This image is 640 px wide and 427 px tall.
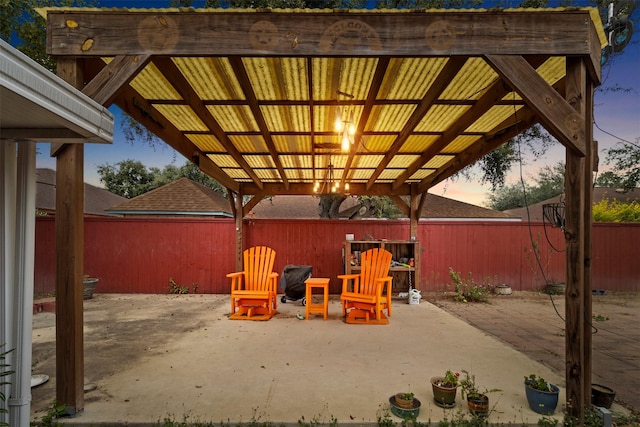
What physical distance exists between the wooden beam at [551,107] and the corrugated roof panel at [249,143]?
3.08 m

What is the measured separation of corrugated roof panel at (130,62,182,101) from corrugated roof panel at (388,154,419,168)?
3313mm

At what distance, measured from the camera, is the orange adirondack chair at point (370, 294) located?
479cm

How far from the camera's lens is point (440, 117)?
150 inches

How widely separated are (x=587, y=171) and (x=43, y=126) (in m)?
3.27

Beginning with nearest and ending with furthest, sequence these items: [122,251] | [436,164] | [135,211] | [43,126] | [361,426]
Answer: [43,126], [361,426], [436,164], [122,251], [135,211]

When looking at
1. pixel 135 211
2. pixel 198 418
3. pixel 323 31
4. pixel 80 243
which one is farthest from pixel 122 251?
pixel 323 31

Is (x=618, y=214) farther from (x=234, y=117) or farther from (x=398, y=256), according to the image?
(x=234, y=117)

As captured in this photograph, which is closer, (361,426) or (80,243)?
(361,426)

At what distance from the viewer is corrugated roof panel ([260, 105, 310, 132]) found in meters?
3.61

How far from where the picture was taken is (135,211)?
402 inches

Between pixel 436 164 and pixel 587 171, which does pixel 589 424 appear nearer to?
pixel 587 171

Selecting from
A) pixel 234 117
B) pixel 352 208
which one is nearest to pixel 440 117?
pixel 234 117

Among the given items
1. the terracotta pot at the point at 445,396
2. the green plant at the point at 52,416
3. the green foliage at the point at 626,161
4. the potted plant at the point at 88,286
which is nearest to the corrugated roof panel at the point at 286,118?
the terracotta pot at the point at 445,396

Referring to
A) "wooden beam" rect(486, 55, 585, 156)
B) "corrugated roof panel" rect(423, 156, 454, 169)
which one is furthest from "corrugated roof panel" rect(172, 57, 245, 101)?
"corrugated roof panel" rect(423, 156, 454, 169)
